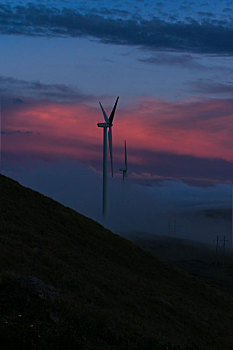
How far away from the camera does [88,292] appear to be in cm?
3178

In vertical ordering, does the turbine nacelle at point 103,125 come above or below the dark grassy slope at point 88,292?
above

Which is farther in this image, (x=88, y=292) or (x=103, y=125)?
(x=103, y=125)

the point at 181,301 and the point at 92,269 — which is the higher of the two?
the point at 92,269

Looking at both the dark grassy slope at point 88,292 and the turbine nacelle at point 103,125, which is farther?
the turbine nacelle at point 103,125

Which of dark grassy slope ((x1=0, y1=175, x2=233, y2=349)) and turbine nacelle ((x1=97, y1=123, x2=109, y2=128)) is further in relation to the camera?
turbine nacelle ((x1=97, y1=123, x2=109, y2=128))

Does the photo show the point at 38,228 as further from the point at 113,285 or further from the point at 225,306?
the point at 225,306

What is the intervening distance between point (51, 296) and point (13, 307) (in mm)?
2723

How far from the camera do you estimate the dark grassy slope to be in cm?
1981

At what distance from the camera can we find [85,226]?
223 ft

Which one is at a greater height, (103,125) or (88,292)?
(103,125)

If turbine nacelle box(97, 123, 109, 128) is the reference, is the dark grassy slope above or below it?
below

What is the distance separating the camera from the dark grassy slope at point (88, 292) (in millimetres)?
19812

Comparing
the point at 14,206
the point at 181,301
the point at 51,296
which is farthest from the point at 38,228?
the point at 51,296

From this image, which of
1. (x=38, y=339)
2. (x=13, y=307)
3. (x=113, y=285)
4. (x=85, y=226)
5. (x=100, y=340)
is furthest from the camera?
(x=85, y=226)
